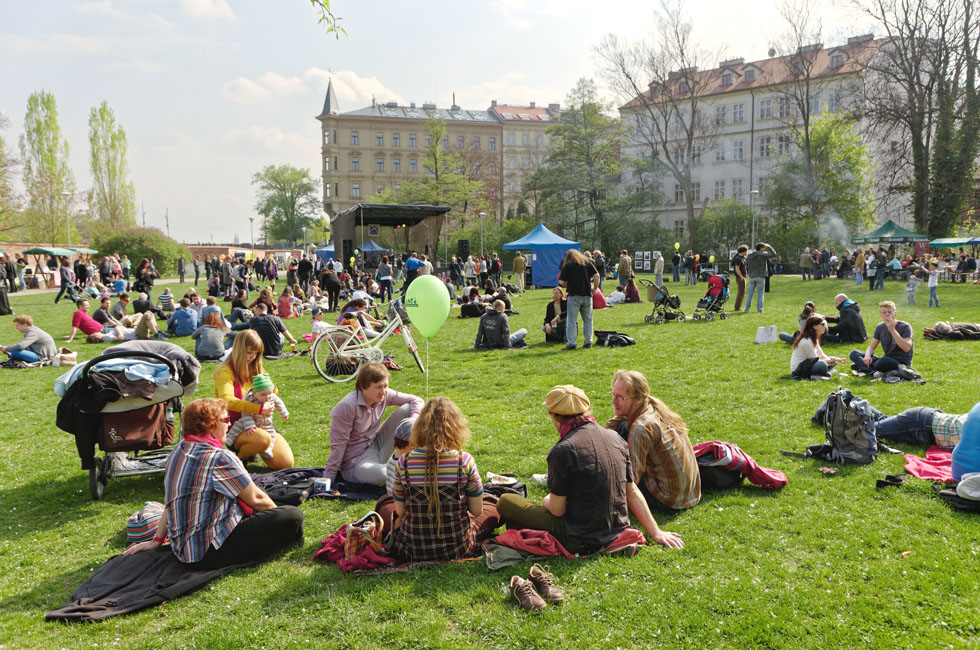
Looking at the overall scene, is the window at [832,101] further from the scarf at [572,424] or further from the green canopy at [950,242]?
the scarf at [572,424]

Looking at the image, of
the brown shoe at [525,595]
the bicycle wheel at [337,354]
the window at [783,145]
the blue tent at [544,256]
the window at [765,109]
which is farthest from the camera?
the window at [765,109]

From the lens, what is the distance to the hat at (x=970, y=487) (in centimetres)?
444

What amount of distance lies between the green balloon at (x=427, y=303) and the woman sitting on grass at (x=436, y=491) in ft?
16.1

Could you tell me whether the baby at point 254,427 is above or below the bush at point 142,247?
below

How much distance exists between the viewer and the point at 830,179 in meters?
41.6

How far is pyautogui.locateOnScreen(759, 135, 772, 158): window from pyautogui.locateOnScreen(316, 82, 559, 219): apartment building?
28.9 m

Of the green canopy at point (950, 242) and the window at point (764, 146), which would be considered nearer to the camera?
the green canopy at point (950, 242)

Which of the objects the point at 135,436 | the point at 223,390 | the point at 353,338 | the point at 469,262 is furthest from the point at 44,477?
the point at 469,262

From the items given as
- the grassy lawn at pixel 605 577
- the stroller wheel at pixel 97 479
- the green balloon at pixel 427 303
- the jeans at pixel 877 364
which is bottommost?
the grassy lawn at pixel 605 577

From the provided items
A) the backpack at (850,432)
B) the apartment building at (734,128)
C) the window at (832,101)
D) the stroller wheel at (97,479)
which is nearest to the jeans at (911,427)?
the backpack at (850,432)

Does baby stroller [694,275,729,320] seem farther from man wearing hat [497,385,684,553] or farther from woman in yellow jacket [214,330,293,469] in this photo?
man wearing hat [497,385,684,553]

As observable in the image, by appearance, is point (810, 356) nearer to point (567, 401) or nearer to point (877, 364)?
point (877, 364)

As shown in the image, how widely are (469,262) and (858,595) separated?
2458 cm

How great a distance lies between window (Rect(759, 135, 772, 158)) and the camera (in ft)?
180
